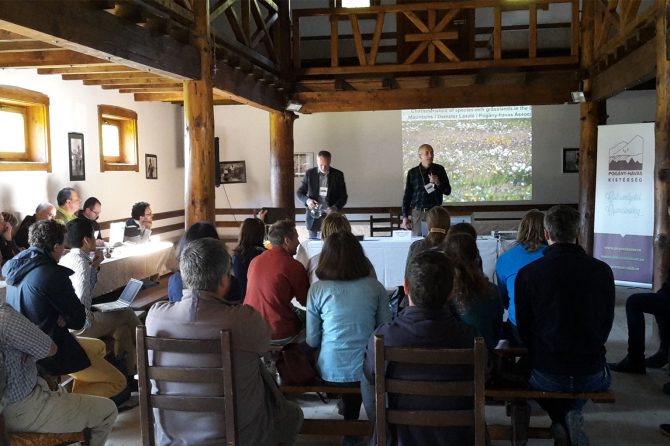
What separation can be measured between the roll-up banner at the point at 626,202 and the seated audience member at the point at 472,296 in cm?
469

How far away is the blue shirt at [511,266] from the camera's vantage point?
3.93 metres

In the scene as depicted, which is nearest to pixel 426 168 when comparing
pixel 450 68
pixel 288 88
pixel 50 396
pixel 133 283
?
pixel 450 68

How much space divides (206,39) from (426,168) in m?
2.87

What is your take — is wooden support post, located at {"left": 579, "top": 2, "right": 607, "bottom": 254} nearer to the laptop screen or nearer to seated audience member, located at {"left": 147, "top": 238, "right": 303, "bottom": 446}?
the laptop screen

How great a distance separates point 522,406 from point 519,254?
1.22 meters

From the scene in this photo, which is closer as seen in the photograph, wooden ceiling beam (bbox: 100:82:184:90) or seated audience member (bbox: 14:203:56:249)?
seated audience member (bbox: 14:203:56:249)

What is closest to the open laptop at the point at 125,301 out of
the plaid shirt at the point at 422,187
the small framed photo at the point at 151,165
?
the plaid shirt at the point at 422,187

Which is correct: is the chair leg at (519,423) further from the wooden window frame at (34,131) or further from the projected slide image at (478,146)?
the projected slide image at (478,146)

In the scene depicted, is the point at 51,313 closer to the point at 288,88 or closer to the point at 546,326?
the point at 546,326

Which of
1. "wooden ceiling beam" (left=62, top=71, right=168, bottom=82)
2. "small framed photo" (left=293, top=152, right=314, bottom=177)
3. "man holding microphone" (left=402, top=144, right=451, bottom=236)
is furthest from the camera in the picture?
"small framed photo" (left=293, top=152, right=314, bottom=177)

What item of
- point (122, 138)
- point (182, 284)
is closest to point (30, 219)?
point (122, 138)

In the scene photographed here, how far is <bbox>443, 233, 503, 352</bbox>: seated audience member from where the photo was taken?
307 cm

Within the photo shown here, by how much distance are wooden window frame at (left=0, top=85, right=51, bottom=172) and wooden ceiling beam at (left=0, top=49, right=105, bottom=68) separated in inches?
31.9

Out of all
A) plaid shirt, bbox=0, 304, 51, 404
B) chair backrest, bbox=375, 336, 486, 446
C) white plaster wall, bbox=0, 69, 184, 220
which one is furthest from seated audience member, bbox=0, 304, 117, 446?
white plaster wall, bbox=0, 69, 184, 220
